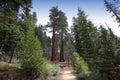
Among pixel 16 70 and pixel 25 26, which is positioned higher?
pixel 25 26

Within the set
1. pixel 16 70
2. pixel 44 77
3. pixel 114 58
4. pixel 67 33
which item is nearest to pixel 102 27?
pixel 114 58

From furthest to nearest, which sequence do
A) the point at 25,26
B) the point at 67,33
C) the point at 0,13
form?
1. the point at 67,33
2. the point at 25,26
3. the point at 0,13

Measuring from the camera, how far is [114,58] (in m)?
15.6

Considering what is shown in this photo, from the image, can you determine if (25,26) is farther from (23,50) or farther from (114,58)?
(114,58)

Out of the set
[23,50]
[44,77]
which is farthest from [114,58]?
[23,50]

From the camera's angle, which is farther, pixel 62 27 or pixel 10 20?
pixel 62 27

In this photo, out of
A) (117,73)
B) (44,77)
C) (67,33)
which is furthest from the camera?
(67,33)

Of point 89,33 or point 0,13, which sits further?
point 89,33

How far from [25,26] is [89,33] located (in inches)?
285

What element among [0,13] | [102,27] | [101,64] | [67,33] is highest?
[67,33]

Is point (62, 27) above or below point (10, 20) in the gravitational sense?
above

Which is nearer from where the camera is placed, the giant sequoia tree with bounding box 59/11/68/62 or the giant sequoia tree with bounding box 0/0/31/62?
the giant sequoia tree with bounding box 0/0/31/62

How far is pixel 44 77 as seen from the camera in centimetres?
1838

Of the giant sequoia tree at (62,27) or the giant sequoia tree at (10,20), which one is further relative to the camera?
the giant sequoia tree at (62,27)
